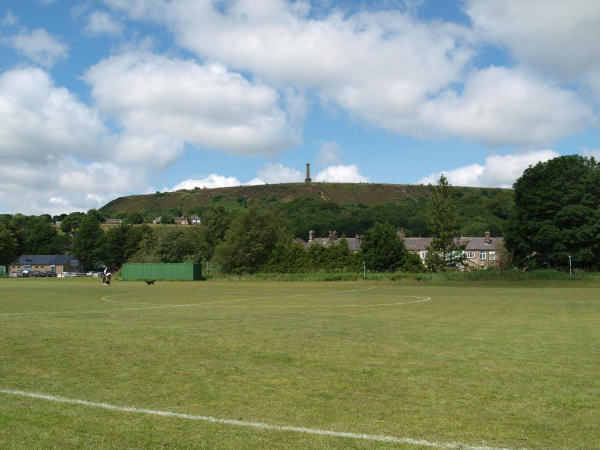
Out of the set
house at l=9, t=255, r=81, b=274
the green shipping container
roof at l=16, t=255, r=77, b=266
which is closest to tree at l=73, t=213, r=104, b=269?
roof at l=16, t=255, r=77, b=266

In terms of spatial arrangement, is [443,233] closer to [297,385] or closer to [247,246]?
[247,246]

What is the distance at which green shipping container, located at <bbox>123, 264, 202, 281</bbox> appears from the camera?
78250 millimetres

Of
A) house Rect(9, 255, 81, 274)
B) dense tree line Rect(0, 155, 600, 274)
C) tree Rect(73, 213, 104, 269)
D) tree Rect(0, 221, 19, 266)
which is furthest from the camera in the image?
house Rect(9, 255, 81, 274)

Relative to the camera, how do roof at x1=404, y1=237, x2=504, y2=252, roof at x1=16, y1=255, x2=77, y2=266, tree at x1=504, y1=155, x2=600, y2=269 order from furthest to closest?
roof at x1=16, y1=255, x2=77, y2=266 → roof at x1=404, y1=237, x2=504, y2=252 → tree at x1=504, y1=155, x2=600, y2=269

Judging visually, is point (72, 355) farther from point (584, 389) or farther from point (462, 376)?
point (584, 389)

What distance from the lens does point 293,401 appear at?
7.24 metres

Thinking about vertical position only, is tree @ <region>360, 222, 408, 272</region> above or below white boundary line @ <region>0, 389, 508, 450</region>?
above

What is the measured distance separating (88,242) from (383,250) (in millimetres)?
89877

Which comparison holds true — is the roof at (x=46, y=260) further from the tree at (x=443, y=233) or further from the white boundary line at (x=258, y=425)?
the white boundary line at (x=258, y=425)

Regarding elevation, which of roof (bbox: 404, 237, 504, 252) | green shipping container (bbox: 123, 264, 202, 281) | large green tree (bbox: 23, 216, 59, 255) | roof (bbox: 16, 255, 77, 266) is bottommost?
green shipping container (bbox: 123, 264, 202, 281)

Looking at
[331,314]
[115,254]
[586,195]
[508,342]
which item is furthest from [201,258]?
[508,342]

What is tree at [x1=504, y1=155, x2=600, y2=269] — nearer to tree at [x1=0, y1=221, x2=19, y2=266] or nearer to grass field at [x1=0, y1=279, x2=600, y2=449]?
grass field at [x1=0, y1=279, x2=600, y2=449]

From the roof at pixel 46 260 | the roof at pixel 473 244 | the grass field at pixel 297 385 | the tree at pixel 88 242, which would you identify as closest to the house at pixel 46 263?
the roof at pixel 46 260

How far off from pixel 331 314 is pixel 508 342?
8.59 meters
